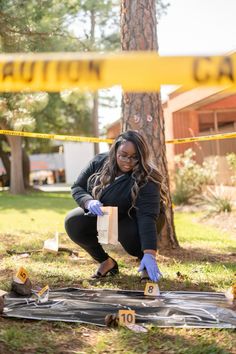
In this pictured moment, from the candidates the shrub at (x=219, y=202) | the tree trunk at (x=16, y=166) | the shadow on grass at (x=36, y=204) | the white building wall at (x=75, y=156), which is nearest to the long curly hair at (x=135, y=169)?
the shrub at (x=219, y=202)

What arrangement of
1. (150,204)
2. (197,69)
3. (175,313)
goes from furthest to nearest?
(150,204) → (175,313) → (197,69)

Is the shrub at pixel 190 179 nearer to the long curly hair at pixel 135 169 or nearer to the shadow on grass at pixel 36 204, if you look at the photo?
the shadow on grass at pixel 36 204

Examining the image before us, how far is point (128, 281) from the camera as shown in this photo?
12.1 ft

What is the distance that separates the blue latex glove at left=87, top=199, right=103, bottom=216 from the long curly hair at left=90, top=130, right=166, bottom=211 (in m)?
0.16

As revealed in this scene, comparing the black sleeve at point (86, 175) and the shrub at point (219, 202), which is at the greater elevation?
the black sleeve at point (86, 175)

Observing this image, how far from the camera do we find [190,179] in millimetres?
12359

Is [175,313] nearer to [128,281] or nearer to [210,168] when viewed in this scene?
[128,281]

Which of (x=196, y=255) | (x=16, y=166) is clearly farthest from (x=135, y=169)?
(x=16, y=166)

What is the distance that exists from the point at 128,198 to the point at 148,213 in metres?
0.22

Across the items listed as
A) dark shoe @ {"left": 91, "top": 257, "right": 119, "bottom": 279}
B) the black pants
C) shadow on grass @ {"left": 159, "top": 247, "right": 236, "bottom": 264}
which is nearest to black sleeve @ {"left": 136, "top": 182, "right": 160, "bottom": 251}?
the black pants

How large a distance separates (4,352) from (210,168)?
34.6 feet

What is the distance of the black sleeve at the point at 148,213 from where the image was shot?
343 centimetres

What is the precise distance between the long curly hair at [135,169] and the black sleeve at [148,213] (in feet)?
0.15

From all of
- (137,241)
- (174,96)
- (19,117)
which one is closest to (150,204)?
(137,241)
